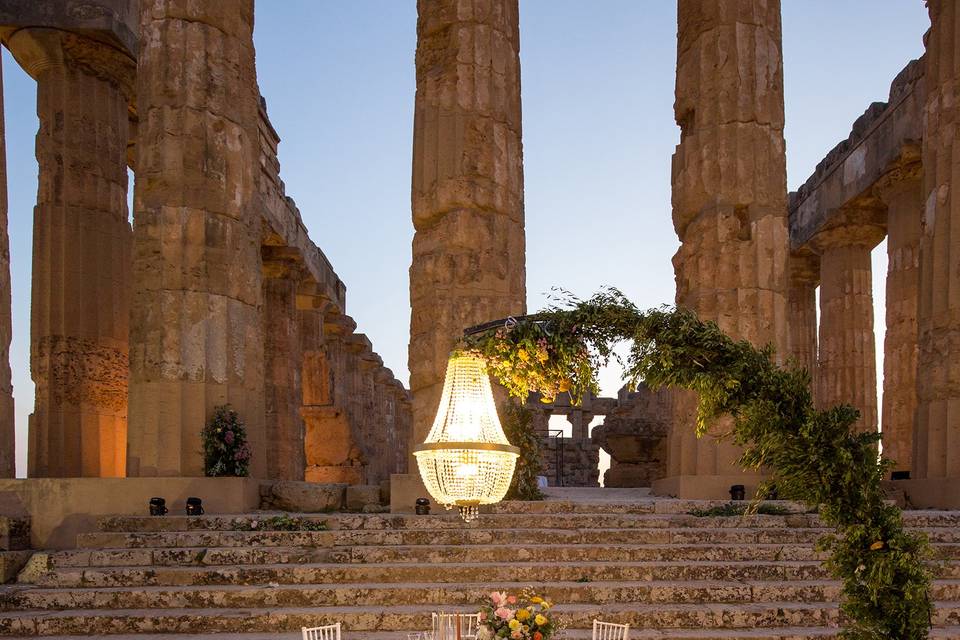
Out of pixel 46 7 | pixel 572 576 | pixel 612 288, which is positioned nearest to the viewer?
pixel 612 288

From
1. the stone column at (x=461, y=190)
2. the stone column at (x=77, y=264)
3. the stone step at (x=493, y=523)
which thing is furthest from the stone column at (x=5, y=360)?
the stone column at (x=461, y=190)

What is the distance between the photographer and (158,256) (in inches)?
457

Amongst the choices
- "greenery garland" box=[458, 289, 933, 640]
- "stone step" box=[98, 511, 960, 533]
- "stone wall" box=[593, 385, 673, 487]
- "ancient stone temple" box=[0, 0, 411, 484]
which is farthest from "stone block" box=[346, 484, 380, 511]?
"stone wall" box=[593, 385, 673, 487]

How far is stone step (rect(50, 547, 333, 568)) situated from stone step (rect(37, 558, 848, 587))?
0.24 metres

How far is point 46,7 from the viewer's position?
15.4 m

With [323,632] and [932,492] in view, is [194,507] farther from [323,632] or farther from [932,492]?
[932,492]

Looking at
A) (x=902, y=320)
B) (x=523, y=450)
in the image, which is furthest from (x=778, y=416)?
(x=902, y=320)

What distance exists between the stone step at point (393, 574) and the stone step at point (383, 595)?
29 centimetres

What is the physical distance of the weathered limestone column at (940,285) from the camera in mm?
12242

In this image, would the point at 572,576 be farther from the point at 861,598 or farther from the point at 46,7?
the point at 46,7

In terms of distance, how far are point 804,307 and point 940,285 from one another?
37.8 ft

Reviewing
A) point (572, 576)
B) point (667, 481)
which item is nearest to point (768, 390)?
point (572, 576)

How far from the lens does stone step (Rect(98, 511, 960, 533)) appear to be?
9.96 meters

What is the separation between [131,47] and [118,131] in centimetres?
171
